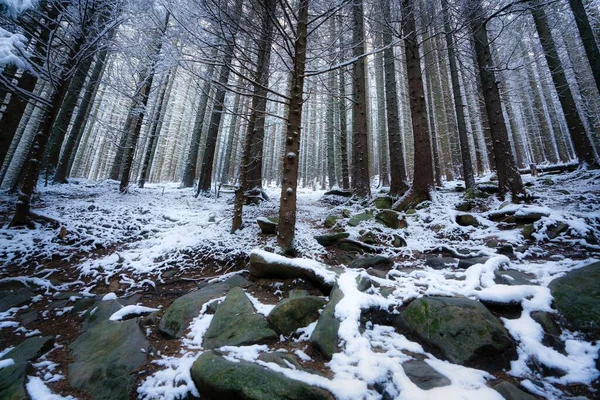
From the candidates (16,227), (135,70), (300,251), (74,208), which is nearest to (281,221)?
(300,251)

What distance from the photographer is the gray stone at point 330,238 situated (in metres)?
5.21

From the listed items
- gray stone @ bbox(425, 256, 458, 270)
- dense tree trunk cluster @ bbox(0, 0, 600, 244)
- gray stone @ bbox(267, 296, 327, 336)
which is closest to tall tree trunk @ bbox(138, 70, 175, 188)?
dense tree trunk cluster @ bbox(0, 0, 600, 244)

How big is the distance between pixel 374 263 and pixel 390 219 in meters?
2.12

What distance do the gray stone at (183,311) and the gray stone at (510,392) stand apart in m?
2.88

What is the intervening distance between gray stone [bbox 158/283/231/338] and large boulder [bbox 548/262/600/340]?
12.2 ft

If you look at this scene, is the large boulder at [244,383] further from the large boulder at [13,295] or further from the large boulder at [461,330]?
the large boulder at [13,295]

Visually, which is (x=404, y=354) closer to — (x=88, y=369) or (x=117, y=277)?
(x=88, y=369)

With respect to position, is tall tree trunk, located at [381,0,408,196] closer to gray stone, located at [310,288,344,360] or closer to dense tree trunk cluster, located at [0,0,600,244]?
dense tree trunk cluster, located at [0,0,600,244]

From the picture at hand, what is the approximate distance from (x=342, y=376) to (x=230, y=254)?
3.46m

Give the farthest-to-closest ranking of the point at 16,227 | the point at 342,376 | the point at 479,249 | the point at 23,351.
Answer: the point at 16,227
the point at 479,249
the point at 23,351
the point at 342,376

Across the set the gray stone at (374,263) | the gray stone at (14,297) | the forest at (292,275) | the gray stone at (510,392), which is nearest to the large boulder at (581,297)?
the forest at (292,275)

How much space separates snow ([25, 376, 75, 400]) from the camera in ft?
6.51

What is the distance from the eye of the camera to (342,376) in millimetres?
1866

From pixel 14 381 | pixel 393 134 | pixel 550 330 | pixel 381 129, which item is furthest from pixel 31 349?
pixel 381 129
